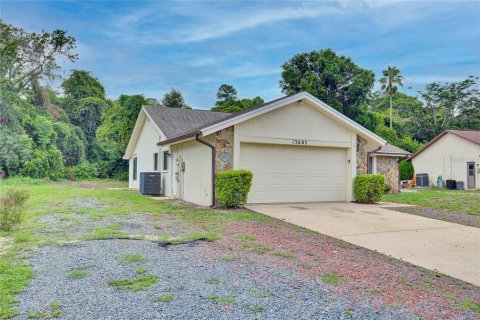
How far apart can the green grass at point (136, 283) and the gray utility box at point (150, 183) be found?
38.7ft

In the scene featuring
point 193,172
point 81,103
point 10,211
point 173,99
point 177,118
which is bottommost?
point 10,211

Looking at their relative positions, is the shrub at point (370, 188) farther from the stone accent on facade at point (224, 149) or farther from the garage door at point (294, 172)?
the stone accent on facade at point (224, 149)

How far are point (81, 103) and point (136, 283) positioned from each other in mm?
33488

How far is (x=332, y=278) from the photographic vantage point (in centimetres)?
439

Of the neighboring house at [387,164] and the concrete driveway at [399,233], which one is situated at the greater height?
the neighboring house at [387,164]

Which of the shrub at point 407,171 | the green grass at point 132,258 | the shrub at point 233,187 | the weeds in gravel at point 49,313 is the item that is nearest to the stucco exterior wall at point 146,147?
the shrub at point 233,187

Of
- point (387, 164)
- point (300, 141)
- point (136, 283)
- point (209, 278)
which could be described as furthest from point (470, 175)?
point (136, 283)

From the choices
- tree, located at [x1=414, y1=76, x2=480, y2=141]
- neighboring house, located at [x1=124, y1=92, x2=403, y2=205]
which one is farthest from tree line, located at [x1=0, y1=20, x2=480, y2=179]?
neighboring house, located at [x1=124, y1=92, x2=403, y2=205]

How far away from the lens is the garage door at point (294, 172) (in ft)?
39.3

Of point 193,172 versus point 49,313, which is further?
point 193,172

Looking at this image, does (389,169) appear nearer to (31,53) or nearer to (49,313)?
(49,313)

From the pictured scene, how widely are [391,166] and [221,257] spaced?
55.6 ft

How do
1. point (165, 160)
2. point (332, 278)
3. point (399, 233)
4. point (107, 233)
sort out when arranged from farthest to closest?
point (165, 160) < point (399, 233) < point (107, 233) < point (332, 278)

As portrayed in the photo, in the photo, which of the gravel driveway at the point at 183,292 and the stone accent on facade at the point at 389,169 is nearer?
the gravel driveway at the point at 183,292
